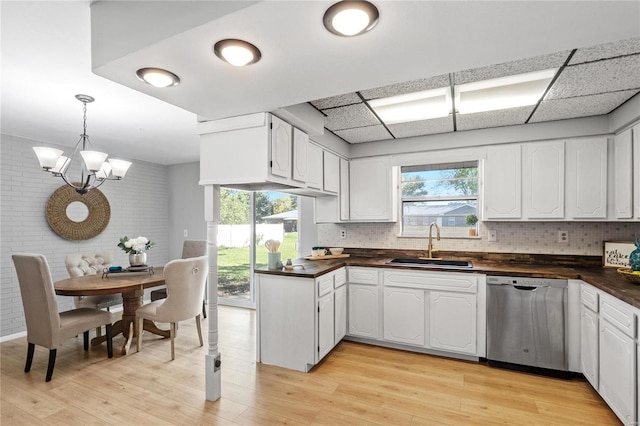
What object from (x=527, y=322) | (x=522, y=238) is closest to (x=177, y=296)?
(x=527, y=322)

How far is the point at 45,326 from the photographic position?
107 inches

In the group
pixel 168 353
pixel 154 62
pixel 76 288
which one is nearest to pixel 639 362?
pixel 154 62

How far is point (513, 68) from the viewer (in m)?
2.05

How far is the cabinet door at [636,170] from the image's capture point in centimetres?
248

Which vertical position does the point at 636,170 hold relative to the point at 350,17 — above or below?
below

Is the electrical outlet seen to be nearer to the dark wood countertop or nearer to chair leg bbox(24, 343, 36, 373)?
the dark wood countertop

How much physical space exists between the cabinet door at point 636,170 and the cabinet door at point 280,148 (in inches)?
111

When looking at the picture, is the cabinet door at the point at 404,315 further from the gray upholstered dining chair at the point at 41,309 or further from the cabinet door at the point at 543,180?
the gray upholstered dining chair at the point at 41,309

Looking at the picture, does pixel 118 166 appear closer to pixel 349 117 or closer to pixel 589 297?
pixel 349 117

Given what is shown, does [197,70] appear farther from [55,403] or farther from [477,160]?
[477,160]

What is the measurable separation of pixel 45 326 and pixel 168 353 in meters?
1.08

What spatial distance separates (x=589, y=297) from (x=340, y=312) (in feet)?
6.95

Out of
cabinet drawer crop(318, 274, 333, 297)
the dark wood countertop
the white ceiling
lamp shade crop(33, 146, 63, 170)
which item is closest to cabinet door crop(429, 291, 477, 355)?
the dark wood countertop

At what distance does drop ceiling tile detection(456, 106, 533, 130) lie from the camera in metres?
2.83
